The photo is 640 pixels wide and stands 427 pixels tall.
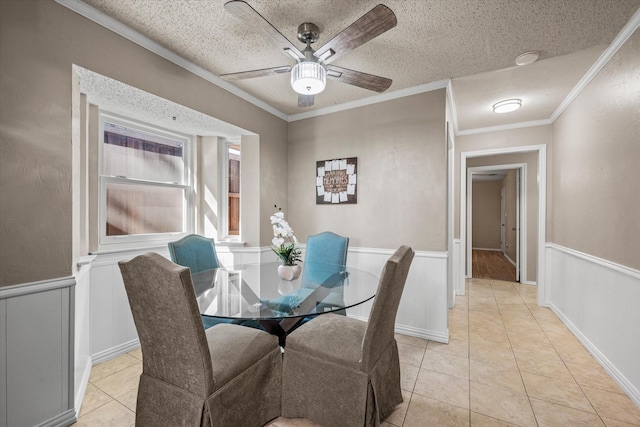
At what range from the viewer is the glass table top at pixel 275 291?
1555mm

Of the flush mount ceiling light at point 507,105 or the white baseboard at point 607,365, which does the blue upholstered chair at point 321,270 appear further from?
the flush mount ceiling light at point 507,105

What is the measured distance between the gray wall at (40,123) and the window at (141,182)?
0.77 meters

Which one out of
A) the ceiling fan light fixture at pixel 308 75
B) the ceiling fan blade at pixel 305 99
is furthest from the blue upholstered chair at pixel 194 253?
the ceiling fan light fixture at pixel 308 75

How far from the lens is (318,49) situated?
1651 millimetres

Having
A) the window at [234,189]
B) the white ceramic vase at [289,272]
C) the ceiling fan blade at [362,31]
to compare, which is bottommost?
the white ceramic vase at [289,272]

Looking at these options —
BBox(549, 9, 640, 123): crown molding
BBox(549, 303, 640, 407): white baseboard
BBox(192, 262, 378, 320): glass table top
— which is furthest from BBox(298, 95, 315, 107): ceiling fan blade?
BBox(549, 303, 640, 407): white baseboard

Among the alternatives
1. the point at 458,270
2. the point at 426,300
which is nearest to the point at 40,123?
the point at 426,300

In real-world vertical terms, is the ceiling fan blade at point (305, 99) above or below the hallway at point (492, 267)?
above

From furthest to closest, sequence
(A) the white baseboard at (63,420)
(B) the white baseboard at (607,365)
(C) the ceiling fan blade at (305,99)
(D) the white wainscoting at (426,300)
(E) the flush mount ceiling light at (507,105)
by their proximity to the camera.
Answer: (E) the flush mount ceiling light at (507,105) → (D) the white wainscoting at (426,300) → (C) the ceiling fan blade at (305,99) → (B) the white baseboard at (607,365) → (A) the white baseboard at (63,420)

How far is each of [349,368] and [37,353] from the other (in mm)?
1681

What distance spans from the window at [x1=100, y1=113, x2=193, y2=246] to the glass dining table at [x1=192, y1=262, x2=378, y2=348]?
945mm

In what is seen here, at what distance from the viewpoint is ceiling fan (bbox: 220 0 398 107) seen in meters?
1.37

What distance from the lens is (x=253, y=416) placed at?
143 centimetres

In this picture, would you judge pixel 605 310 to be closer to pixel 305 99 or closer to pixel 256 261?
pixel 305 99
